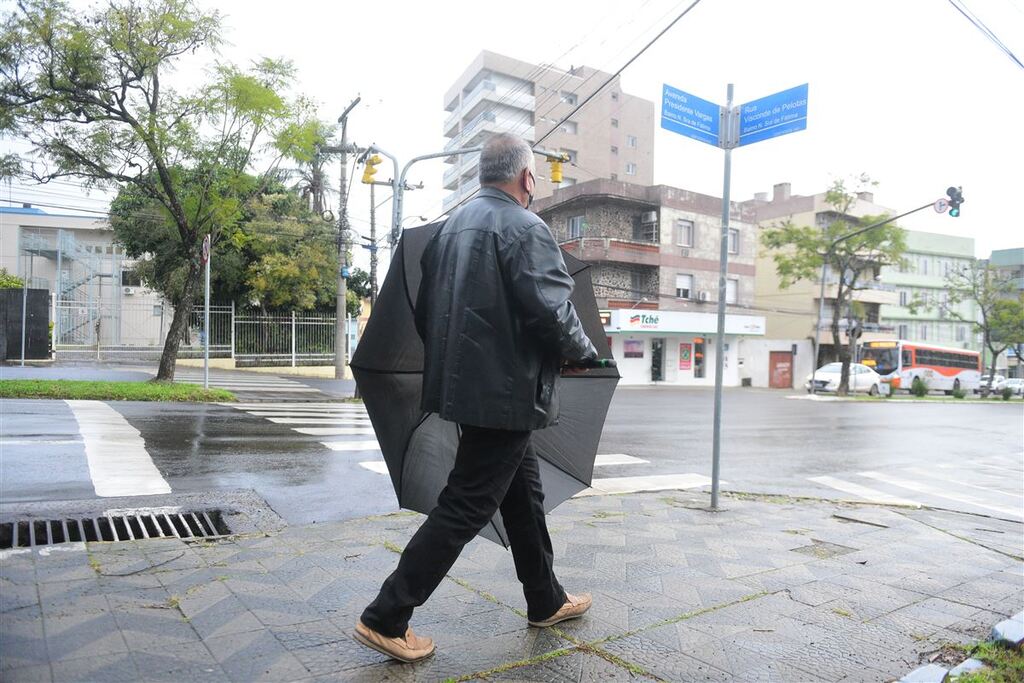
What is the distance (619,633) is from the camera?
113 inches

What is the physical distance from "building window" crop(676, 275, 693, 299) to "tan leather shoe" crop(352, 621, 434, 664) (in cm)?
3866

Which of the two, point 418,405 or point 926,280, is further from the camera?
→ point 926,280

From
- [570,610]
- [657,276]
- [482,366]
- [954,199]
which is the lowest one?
[570,610]

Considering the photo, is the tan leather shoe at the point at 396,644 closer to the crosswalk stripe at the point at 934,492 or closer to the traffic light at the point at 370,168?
the crosswalk stripe at the point at 934,492

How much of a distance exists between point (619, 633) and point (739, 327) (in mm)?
41787

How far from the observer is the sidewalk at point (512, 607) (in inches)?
98.7

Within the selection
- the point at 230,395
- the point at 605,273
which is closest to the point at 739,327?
the point at 605,273

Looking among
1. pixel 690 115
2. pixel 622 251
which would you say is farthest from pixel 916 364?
pixel 690 115

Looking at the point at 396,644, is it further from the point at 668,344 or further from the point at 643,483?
the point at 668,344

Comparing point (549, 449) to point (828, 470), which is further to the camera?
point (828, 470)

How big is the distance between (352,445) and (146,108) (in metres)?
10.7

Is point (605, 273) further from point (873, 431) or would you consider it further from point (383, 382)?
point (383, 382)

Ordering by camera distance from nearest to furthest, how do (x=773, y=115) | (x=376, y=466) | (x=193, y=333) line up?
1. (x=773, y=115)
2. (x=376, y=466)
3. (x=193, y=333)

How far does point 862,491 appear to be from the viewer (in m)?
7.63
